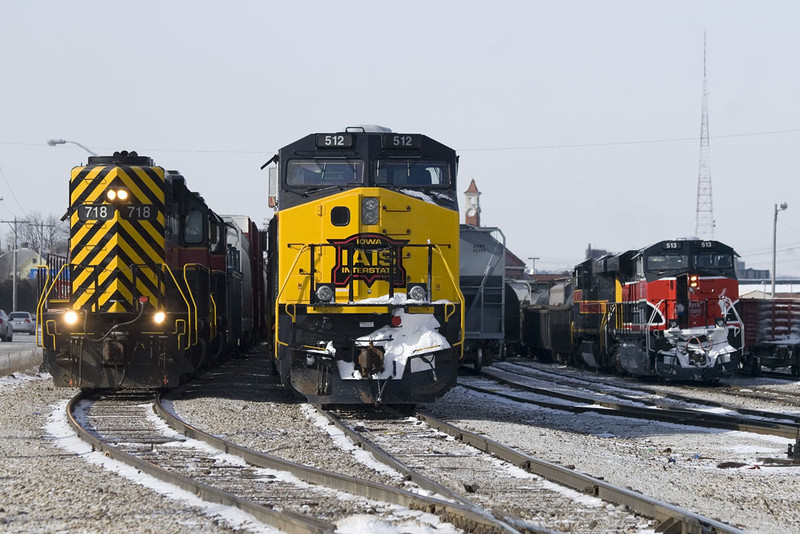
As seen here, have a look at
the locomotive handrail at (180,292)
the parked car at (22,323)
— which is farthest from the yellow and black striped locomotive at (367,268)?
the parked car at (22,323)

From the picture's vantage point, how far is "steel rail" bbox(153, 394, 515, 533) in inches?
217

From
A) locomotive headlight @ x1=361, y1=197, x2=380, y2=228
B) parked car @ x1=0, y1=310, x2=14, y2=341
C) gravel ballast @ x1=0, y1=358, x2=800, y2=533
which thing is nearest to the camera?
gravel ballast @ x1=0, y1=358, x2=800, y2=533

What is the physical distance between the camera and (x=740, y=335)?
19.5 metres

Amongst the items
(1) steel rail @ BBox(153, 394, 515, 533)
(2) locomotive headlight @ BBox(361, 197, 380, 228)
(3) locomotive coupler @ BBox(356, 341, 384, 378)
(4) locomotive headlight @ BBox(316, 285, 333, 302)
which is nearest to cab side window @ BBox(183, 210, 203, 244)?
(2) locomotive headlight @ BBox(361, 197, 380, 228)

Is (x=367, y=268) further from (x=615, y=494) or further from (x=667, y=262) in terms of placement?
(x=667, y=262)

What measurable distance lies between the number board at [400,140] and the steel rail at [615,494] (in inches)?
157

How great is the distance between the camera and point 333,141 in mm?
12141

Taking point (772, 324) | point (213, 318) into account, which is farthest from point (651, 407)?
point (772, 324)

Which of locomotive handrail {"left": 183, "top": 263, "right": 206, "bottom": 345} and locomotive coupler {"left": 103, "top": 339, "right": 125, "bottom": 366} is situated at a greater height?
locomotive handrail {"left": 183, "top": 263, "right": 206, "bottom": 345}

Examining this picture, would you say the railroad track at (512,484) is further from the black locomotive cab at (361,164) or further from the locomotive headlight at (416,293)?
the black locomotive cab at (361,164)

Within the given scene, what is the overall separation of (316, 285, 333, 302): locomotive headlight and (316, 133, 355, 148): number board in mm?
1868

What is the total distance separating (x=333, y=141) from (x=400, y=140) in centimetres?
82

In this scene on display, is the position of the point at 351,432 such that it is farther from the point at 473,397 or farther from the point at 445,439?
the point at 473,397

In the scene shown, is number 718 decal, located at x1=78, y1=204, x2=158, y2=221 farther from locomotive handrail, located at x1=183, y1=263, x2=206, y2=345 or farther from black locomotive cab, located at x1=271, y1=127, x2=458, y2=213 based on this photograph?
black locomotive cab, located at x1=271, y1=127, x2=458, y2=213
